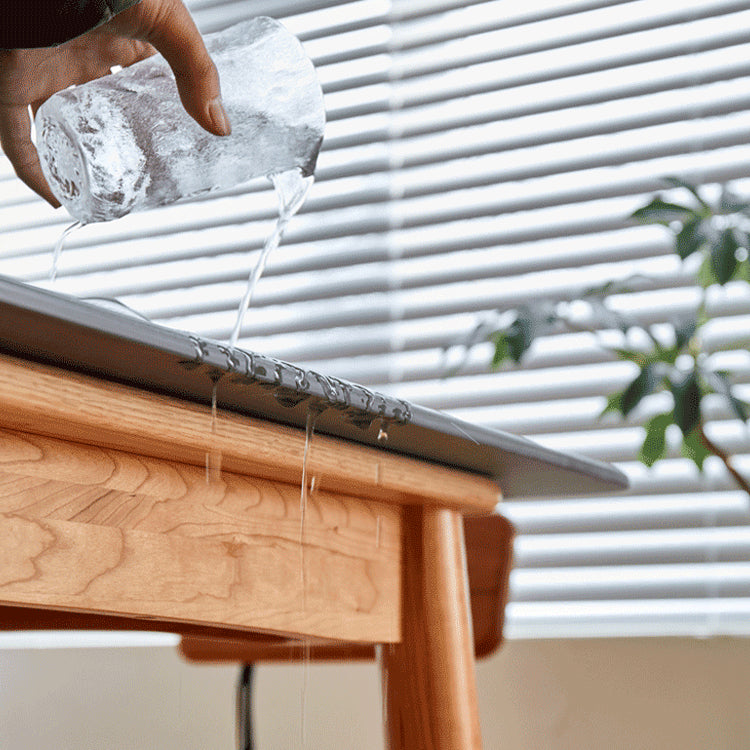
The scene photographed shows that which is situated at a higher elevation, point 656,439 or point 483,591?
point 656,439

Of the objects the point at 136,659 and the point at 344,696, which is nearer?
the point at 344,696

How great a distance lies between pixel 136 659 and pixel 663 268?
1.26 metres

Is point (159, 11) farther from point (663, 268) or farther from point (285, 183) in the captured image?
point (663, 268)

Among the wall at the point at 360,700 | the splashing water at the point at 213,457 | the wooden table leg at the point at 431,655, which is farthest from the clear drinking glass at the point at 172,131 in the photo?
the wall at the point at 360,700

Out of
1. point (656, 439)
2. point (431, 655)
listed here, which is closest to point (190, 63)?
point (431, 655)

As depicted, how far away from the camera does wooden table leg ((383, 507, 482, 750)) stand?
77 centimetres

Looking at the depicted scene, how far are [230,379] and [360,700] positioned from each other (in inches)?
58.0

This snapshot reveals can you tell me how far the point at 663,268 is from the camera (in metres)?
1.80

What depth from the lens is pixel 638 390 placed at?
4.39 ft

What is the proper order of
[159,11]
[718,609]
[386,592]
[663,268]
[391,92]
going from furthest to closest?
[391,92] → [663,268] → [718,609] → [386,592] → [159,11]

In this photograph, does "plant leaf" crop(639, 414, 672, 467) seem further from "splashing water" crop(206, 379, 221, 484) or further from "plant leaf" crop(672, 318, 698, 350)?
"splashing water" crop(206, 379, 221, 484)

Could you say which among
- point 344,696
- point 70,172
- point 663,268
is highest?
point 663,268

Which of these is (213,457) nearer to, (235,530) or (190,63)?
(235,530)

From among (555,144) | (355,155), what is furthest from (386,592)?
(355,155)
